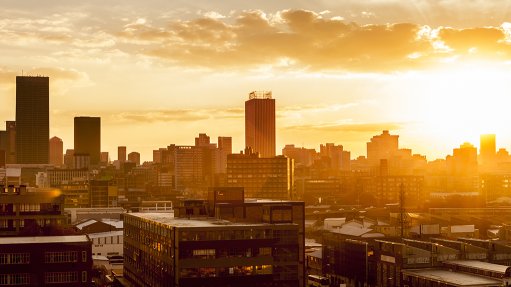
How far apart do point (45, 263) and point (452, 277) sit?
49968 millimetres

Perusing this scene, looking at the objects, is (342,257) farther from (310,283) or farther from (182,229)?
(182,229)

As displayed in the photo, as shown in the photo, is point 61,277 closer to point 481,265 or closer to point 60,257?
point 60,257

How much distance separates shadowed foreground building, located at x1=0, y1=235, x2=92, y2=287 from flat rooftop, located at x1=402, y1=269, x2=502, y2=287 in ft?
139

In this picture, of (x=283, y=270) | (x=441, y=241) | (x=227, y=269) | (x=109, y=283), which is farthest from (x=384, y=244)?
(x=109, y=283)

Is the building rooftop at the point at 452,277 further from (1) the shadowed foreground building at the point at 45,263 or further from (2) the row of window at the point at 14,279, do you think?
(2) the row of window at the point at 14,279

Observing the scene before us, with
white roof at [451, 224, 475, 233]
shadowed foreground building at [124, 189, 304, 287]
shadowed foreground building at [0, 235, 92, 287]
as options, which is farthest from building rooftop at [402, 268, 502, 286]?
white roof at [451, 224, 475, 233]

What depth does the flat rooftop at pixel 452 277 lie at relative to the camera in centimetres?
9227

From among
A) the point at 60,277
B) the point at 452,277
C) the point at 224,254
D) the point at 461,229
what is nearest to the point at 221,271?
the point at 224,254

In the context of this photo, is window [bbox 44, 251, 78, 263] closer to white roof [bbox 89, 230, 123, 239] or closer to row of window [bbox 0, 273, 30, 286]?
row of window [bbox 0, 273, 30, 286]

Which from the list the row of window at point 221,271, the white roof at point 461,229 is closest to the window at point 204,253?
the row of window at point 221,271

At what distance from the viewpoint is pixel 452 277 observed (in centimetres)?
9581

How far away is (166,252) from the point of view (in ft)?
290

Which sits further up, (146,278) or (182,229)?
(182,229)

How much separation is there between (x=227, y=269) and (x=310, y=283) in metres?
34.6
